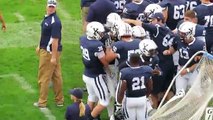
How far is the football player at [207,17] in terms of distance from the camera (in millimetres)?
9945

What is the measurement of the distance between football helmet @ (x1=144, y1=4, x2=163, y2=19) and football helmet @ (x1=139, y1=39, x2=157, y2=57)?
897mm

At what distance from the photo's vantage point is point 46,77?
977cm

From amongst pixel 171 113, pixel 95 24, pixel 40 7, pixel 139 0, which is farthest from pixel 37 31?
pixel 171 113

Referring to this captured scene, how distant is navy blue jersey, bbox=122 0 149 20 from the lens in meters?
10.0

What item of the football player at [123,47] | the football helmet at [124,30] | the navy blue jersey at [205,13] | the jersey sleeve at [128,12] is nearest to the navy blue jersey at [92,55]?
the football player at [123,47]

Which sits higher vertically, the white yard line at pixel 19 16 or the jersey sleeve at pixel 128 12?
the jersey sleeve at pixel 128 12

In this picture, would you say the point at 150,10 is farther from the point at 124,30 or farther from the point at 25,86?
the point at 25,86

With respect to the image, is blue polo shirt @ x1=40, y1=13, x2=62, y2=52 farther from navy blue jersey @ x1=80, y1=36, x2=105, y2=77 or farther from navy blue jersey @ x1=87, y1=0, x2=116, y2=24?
navy blue jersey @ x1=87, y1=0, x2=116, y2=24

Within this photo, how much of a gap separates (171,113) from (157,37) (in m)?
2.02

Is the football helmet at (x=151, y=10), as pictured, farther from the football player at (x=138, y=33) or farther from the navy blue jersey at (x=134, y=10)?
the football player at (x=138, y=33)

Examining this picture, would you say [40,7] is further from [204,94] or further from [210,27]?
[204,94]

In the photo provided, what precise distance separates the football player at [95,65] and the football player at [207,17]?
1929mm

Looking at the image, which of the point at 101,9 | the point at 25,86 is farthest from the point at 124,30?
the point at 25,86

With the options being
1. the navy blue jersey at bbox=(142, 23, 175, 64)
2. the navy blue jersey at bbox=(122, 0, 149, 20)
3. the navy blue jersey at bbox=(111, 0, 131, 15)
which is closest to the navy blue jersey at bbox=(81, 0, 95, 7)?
the navy blue jersey at bbox=(111, 0, 131, 15)
